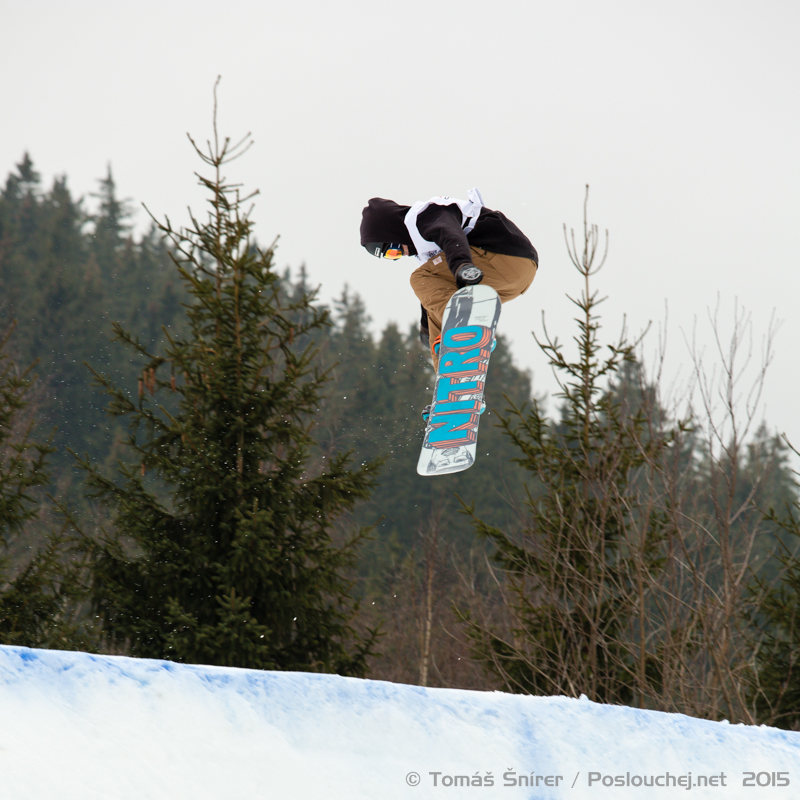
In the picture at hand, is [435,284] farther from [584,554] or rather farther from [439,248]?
[584,554]

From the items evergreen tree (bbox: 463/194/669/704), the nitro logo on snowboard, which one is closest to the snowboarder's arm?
the nitro logo on snowboard

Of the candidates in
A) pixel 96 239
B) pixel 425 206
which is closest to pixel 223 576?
pixel 425 206

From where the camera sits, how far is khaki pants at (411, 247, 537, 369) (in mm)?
4719

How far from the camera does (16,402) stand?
22.7 feet

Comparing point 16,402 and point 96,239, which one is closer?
point 16,402

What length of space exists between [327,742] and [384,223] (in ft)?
10.6

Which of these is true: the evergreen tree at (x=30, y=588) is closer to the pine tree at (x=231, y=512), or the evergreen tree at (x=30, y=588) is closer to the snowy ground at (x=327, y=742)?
the pine tree at (x=231, y=512)

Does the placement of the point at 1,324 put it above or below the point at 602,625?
above

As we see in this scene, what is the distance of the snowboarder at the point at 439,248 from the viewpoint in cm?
456

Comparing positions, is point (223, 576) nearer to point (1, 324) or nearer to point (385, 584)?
point (385, 584)

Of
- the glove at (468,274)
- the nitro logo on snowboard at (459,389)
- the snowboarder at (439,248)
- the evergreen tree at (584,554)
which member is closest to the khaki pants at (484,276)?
the snowboarder at (439,248)

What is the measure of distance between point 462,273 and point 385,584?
19934mm

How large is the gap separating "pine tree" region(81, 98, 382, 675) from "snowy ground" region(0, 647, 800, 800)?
3.66m

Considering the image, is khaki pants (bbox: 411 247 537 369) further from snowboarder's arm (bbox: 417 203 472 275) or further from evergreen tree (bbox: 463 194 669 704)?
evergreen tree (bbox: 463 194 669 704)
